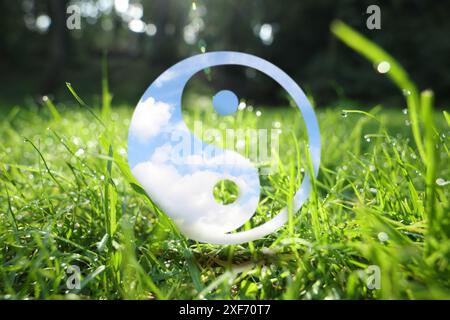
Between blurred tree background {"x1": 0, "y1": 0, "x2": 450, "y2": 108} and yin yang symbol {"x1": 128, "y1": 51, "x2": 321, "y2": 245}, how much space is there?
225 inches

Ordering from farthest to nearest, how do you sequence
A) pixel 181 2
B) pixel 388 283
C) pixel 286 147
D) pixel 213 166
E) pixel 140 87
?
pixel 181 2 < pixel 140 87 < pixel 286 147 < pixel 213 166 < pixel 388 283

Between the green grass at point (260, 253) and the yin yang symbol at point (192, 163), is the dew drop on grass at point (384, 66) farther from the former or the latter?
the yin yang symbol at point (192, 163)

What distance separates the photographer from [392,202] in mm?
922

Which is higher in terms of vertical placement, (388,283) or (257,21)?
(257,21)

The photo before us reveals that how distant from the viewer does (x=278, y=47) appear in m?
10.5

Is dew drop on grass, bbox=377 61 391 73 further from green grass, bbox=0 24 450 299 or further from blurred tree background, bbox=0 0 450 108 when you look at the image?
blurred tree background, bbox=0 0 450 108

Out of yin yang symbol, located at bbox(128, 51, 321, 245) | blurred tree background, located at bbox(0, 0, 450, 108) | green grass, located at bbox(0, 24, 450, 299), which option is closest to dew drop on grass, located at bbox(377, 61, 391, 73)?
green grass, located at bbox(0, 24, 450, 299)

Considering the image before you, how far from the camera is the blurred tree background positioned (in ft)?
28.9

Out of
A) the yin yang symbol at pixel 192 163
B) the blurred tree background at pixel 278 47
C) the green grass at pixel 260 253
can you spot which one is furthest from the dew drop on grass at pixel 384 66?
the blurred tree background at pixel 278 47

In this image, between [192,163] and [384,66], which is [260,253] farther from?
[384,66]

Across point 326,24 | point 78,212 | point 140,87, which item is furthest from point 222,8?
point 78,212
